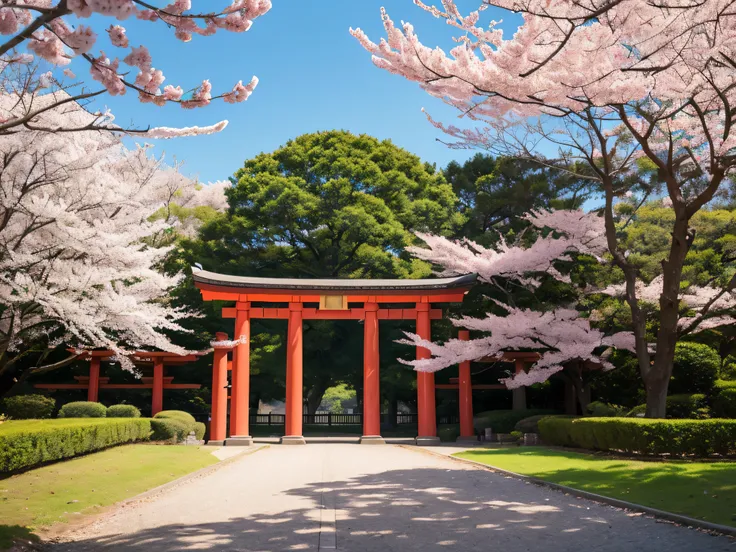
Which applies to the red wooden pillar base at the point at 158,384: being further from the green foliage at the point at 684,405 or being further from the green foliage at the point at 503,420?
the green foliage at the point at 684,405

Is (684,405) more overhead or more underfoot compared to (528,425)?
more overhead

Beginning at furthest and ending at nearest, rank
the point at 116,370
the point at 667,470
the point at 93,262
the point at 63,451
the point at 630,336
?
the point at 116,370
the point at 630,336
the point at 93,262
the point at 63,451
the point at 667,470

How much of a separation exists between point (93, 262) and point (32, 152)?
2.81 meters

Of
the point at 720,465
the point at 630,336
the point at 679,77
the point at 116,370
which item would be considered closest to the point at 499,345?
the point at 630,336

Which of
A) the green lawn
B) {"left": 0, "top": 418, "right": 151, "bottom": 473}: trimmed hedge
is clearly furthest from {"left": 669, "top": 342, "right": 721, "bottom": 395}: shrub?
{"left": 0, "top": 418, "right": 151, "bottom": 473}: trimmed hedge

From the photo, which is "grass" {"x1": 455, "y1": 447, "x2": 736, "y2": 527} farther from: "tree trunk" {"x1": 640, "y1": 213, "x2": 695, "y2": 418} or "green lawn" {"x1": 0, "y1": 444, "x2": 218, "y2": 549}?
"green lawn" {"x1": 0, "y1": 444, "x2": 218, "y2": 549}

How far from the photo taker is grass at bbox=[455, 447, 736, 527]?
841cm

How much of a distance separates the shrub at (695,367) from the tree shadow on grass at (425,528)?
12.2 m

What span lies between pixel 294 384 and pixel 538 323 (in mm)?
9325

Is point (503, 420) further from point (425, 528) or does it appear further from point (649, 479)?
point (425, 528)

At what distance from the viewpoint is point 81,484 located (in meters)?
11.0

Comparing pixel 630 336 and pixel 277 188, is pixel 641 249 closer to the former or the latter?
pixel 630 336

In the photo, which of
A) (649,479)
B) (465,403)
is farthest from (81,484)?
(465,403)

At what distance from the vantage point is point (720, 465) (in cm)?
1213
